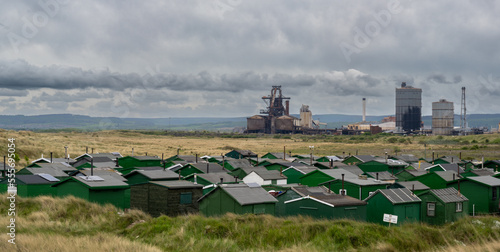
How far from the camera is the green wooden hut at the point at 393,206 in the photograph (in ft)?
101

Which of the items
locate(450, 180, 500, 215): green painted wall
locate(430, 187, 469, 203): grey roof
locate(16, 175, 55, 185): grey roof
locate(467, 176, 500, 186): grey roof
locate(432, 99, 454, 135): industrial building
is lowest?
locate(450, 180, 500, 215): green painted wall

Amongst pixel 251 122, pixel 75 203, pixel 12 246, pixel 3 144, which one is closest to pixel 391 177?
pixel 75 203

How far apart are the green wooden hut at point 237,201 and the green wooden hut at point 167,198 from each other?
0.77m

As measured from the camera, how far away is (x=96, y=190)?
3173 cm

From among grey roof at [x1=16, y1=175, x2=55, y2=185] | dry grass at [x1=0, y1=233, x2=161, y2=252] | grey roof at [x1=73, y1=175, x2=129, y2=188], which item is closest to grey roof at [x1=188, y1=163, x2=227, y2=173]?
grey roof at [x1=73, y1=175, x2=129, y2=188]

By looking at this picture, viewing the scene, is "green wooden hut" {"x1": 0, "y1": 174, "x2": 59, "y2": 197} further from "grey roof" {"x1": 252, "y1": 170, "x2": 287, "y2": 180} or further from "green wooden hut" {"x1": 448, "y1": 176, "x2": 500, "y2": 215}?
"green wooden hut" {"x1": 448, "y1": 176, "x2": 500, "y2": 215}

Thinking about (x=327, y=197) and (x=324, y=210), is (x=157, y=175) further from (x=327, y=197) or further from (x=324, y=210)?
(x=324, y=210)

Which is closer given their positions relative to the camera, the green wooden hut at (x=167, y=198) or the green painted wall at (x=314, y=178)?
the green wooden hut at (x=167, y=198)

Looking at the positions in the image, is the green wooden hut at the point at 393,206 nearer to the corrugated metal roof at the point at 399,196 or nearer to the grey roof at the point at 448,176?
the corrugated metal roof at the point at 399,196

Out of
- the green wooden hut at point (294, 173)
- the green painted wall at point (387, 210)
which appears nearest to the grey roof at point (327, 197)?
the green painted wall at point (387, 210)

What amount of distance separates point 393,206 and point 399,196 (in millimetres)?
1547

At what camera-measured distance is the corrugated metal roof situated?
102 feet

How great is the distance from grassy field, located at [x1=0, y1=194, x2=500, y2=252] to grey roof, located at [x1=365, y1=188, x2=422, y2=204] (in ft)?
11.7

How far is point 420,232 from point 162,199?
1399cm
